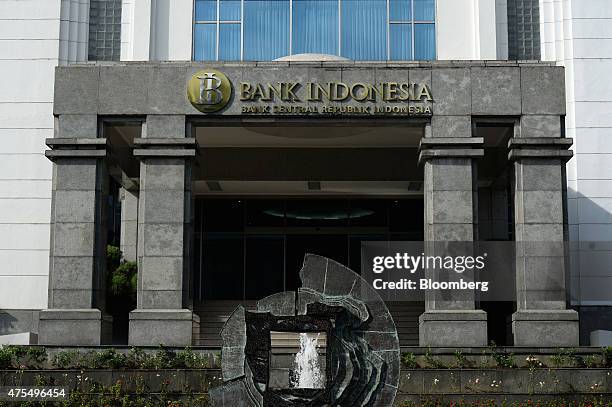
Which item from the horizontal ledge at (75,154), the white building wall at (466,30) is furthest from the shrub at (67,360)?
the white building wall at (466,30)

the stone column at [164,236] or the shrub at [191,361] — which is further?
the stone column at [164,236]

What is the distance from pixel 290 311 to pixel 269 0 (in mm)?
16277

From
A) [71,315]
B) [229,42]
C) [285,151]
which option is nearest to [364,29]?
[229,42]

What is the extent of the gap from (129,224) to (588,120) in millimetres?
16134

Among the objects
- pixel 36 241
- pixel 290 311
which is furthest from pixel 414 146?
pixel 290 311

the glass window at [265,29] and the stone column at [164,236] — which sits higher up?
the glass window at [265,29]

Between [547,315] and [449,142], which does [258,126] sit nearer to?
[449,142]

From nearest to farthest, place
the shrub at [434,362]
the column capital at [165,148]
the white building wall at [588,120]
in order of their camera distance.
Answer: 1. the shrub at [434,362]
2. the column capital at [165,148]
3. the white building wall at [588,120]

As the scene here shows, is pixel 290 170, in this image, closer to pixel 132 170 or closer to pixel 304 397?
pixel 132 170

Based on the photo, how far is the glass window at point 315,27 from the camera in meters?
30.0

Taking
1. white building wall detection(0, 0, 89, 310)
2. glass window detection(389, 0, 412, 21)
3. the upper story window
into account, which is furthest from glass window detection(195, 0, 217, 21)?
glass window detection(389, 0, 412, 21)

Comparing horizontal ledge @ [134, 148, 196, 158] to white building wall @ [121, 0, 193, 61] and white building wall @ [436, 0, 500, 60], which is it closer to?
white building wall @ [121, 0, 193, 61]

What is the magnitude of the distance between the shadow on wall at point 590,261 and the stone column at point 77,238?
1511 cm

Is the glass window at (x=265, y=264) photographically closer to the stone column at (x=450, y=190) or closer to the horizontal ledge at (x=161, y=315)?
the horizontal ledge at (x=161, y=315)
